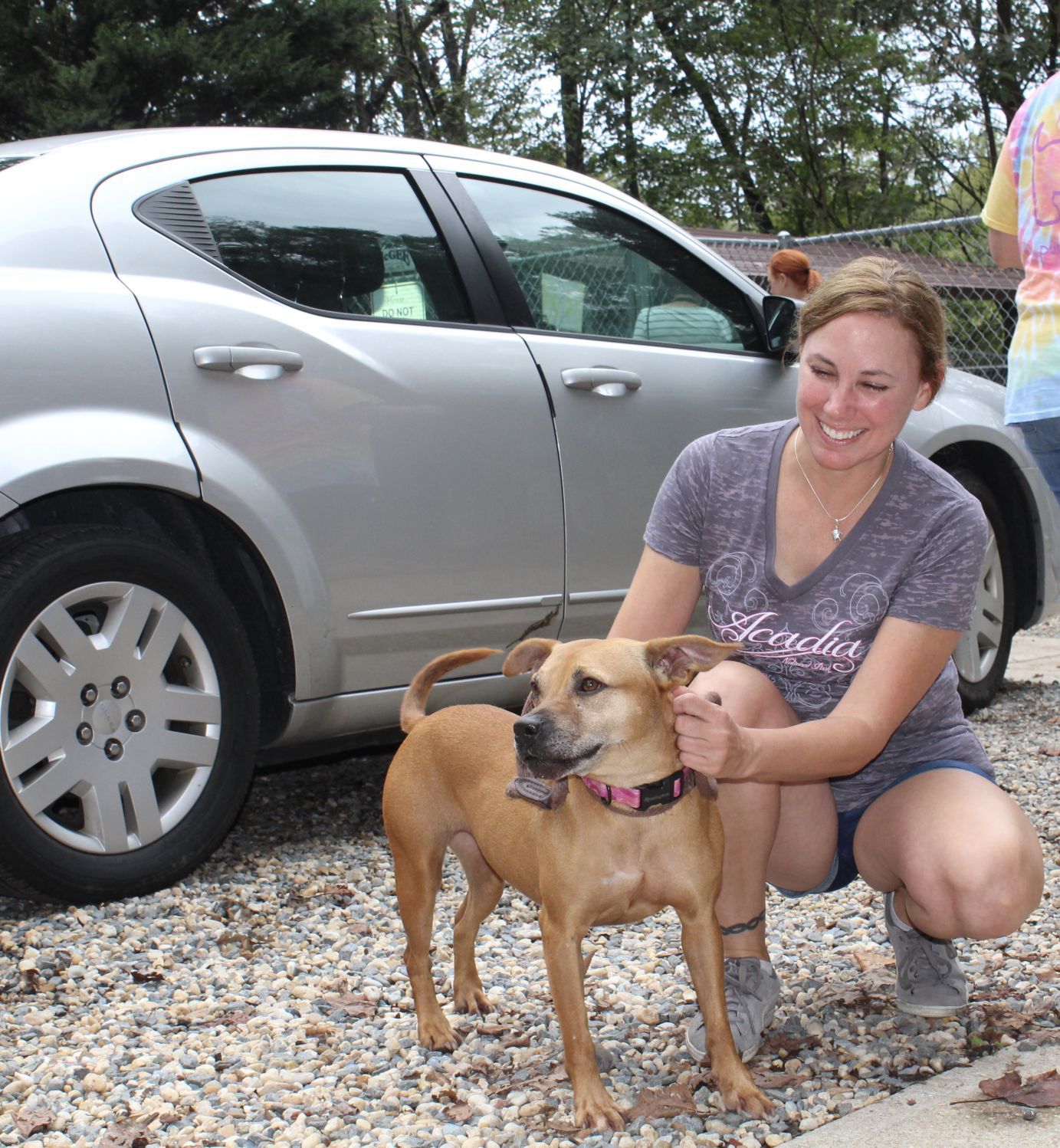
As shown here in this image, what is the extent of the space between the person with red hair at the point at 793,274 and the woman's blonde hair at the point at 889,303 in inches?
162

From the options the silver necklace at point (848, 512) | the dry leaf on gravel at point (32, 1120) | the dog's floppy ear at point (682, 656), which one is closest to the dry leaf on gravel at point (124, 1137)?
the dry leaf on gravel at point (32, 1120)

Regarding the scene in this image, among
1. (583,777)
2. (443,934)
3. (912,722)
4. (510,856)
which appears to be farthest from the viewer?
(443,934)

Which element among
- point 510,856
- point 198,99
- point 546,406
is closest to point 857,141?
point 198,99

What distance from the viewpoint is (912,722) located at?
2.82 m

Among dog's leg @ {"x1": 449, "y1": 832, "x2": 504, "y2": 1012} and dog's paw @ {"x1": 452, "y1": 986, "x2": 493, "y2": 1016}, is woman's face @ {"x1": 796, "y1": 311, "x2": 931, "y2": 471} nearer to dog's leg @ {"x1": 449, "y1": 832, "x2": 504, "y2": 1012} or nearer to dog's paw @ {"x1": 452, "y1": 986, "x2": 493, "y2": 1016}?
dog's leg @ {"x1": 449, "y1": 832, "x2": 504, "y2": 1012}

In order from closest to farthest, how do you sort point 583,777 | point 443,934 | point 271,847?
1. point 583,777
2. point 443,934
3. point 271,847

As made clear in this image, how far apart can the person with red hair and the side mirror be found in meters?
2.23

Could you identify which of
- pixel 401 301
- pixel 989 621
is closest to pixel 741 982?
pixel 401 301

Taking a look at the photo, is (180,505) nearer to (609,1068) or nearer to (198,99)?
(609,1068)

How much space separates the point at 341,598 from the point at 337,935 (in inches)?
34.4

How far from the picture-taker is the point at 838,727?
8.18 ft

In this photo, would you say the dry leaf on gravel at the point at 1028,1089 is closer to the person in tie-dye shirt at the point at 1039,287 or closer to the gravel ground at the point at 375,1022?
the gravel ground at the point at 375,1022

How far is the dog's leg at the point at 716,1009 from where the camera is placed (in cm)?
240

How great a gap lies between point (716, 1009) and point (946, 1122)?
0.42m
